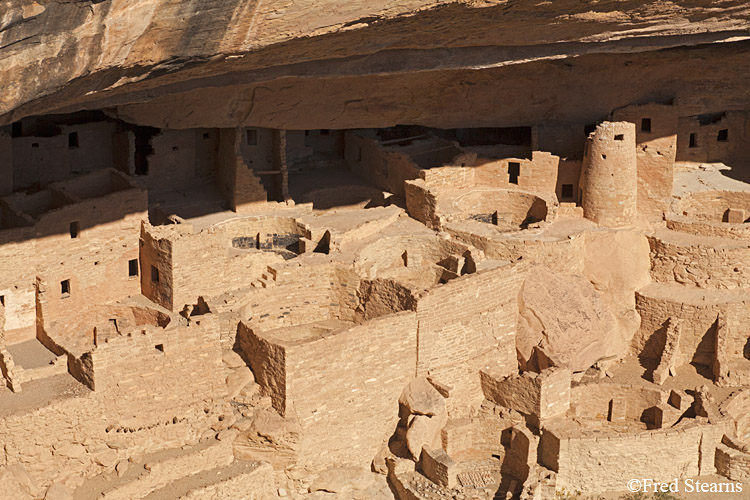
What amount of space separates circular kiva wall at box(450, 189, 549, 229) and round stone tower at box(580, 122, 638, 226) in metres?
1.47

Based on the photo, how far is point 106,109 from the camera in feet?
105

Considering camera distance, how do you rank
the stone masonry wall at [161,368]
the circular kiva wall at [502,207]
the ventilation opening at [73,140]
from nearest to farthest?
the stone masonry wall at [161,368] → the ventilation opening at [73,140] → the circular kiva wall at [502,207]

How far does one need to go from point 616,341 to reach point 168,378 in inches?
467

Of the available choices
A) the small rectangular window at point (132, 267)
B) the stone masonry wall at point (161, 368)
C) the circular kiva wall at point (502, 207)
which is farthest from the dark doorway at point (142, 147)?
the circular kiva wall at point (502, 207)

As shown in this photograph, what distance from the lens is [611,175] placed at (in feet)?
111

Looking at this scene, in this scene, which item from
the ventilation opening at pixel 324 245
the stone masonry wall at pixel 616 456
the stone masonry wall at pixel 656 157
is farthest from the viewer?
the stone masonry wall at pixel 656 157

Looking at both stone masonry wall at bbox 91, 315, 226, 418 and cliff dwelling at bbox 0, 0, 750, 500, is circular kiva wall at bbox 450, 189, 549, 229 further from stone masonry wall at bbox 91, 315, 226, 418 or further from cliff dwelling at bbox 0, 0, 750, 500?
stone masonry wall at bbox 91, 315, 226, 418

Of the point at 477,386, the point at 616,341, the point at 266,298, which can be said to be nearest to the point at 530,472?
the point at 477,386

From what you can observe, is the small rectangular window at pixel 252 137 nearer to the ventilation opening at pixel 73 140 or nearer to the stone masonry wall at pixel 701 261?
the ventilation opening at pixel 73 140

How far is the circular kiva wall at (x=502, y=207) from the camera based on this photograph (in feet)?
113

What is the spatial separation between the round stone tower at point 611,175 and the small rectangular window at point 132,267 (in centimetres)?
1192

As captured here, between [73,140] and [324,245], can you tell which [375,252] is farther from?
[73,140]

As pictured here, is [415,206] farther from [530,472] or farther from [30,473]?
[30,473]

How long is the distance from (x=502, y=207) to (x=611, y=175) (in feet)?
9.88
